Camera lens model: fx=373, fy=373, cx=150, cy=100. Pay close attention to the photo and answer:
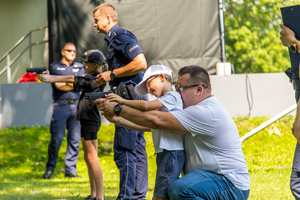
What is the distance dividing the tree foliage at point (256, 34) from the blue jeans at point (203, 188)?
18991 millimetres

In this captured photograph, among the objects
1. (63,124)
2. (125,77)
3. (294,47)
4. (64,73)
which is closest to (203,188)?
(294,47)

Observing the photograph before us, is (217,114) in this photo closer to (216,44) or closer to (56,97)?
(56,97)

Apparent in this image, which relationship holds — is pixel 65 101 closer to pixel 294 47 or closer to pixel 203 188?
pixel 203 188

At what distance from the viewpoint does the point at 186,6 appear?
30.4 feet

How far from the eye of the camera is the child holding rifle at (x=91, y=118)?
4.33 m

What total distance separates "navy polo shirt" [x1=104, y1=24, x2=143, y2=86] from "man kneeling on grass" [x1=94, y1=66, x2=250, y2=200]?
4.04 feet

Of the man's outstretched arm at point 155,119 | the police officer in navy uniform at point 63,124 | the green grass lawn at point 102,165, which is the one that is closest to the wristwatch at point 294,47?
the man's outstretched arm at point 155,119

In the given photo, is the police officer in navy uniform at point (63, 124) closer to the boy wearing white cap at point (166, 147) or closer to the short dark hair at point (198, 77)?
the boy wearing white cap at point (166, 147)

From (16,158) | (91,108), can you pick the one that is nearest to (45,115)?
(16,158)

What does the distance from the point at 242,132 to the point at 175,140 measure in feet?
17.7

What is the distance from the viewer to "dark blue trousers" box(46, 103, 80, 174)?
22.2 ft

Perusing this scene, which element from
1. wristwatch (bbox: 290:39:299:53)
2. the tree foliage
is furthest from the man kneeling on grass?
the tree foliage

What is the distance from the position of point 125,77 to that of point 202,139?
1607 mm

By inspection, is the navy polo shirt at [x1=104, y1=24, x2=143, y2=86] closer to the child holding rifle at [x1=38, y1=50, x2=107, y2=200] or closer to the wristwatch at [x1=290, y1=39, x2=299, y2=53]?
the child holding rifle at [x1=38, y1=50, x2=107, y2=200]
